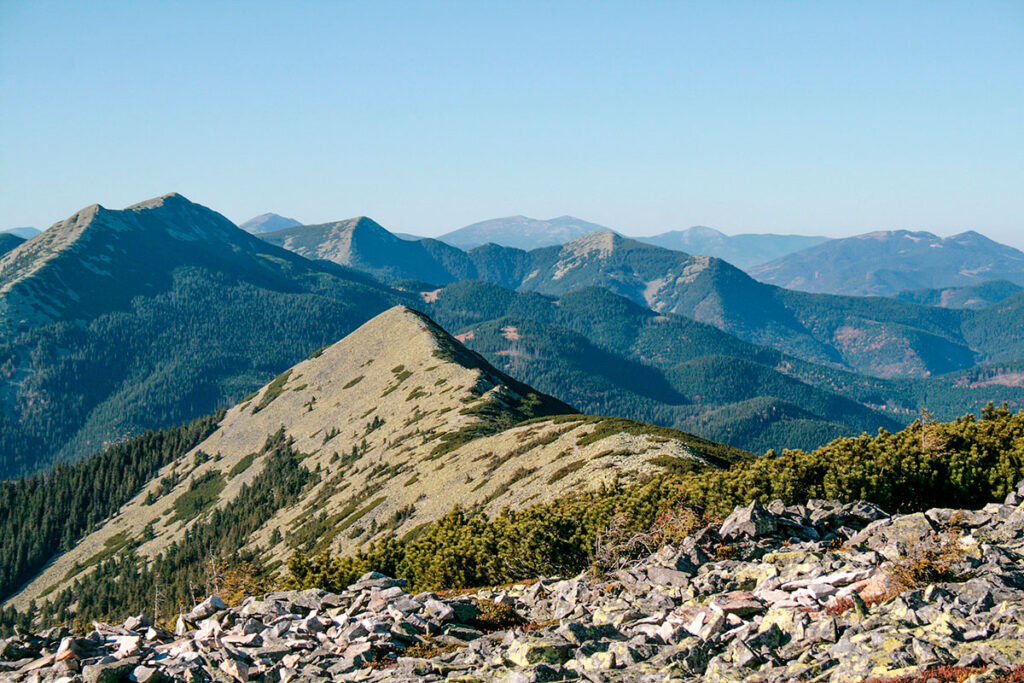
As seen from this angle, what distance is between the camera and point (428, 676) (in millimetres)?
36188

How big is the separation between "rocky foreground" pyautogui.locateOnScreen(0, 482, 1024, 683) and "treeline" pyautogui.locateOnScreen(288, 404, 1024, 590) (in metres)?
17.5

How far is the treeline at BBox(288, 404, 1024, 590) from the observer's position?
7044 centimetres

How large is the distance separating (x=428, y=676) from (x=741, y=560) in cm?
2008

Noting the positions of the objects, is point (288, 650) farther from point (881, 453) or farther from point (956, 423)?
point (956, 423)

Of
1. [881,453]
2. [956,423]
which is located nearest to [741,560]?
[881,453]

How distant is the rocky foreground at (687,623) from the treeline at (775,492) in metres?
17.5

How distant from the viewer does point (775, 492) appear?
234ft

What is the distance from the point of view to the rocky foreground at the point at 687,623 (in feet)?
103

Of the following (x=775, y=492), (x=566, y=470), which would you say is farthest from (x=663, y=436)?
(x=775, y=492)

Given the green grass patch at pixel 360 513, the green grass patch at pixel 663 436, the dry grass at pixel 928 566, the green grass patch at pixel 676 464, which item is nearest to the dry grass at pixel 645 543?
the dry grass at pixel 928 566

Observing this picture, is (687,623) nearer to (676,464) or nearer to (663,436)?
(676,464)

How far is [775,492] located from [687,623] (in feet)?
123

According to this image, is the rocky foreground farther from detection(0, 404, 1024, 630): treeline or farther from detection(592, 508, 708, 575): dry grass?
detection(0, 404, 1024, 630): treeline

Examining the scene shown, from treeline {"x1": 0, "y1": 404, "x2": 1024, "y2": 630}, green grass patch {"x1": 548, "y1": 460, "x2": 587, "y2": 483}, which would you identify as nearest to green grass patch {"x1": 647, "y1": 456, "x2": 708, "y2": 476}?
treeline {"x1": 0, "y1": 404, "x2": 1024, "y2": 630}
